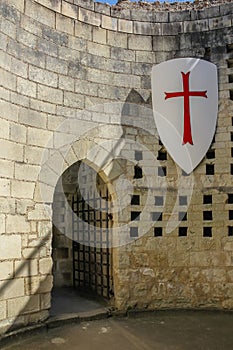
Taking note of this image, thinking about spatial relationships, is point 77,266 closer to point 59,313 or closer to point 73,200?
point 73,200

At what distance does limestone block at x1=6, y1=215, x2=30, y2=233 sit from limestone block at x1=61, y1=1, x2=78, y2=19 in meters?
2.43

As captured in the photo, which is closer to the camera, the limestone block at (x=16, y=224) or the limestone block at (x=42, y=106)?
the limestone block at (x=16, y=224)

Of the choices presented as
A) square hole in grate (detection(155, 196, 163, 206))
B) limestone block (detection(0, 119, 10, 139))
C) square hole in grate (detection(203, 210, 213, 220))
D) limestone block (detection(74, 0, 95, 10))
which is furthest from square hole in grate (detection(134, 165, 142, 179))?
limestone block (detection(74, 0, 95, 10))

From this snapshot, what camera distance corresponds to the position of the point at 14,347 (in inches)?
142

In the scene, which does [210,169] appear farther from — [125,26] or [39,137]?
[39,137]

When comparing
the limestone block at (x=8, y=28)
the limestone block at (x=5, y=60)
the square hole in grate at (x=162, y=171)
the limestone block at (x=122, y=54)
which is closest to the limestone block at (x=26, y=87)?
the limestone block at (x=5, y=60)

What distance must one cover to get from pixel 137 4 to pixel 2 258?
14.1 ft

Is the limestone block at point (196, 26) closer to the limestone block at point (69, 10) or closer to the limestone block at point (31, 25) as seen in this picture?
the limestone block at point (69, 10)

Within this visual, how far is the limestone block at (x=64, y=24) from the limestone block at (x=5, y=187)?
75.4 inches

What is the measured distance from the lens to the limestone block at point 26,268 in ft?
12.6

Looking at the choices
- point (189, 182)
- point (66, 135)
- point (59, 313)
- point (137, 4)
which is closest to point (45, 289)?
point (59, 313)

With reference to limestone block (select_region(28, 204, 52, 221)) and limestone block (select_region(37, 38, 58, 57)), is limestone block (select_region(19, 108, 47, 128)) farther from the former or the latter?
limestone block (select_region(28, 204, 52, 221))

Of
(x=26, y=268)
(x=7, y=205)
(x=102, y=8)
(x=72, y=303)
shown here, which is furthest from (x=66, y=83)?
(x=72, y=303)

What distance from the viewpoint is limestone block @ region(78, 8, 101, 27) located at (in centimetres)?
467
